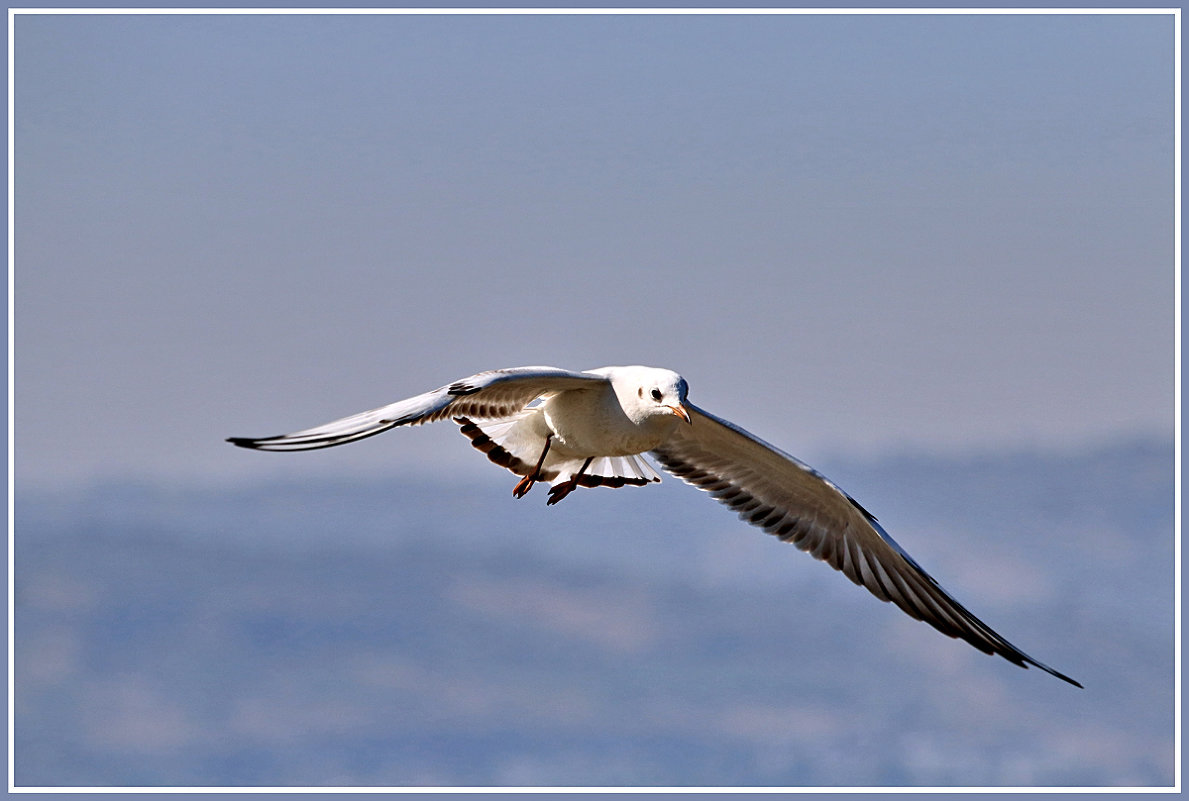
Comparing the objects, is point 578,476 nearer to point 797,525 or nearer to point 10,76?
point 797,525

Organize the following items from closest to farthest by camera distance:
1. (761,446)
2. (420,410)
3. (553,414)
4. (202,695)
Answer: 1. (420,410)
2. (553,414)
3. (761,446)
4. (202,695)

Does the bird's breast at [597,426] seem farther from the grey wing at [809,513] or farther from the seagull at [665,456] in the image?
the grey wing at [809,513]

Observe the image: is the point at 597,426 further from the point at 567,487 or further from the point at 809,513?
the point at 809,513

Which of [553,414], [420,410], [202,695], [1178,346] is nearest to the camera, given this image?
[420,410]

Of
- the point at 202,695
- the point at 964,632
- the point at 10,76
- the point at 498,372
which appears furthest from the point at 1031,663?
the point at 202,695

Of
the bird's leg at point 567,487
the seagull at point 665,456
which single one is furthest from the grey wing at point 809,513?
the bird's leg at point 567,487

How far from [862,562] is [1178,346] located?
107 inches

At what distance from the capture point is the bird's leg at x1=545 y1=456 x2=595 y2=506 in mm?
8562

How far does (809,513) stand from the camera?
9281 millimetres

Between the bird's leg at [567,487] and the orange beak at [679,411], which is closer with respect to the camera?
the orange beak at [679,411]

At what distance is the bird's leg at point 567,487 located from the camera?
28.1ft

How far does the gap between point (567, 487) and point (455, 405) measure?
1.44m

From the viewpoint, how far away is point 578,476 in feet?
28.8

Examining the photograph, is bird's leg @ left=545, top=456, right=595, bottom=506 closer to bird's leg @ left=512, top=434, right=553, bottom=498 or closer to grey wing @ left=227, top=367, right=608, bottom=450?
→ bird's leg @ left=512, top=434, right=553, bottom=498
